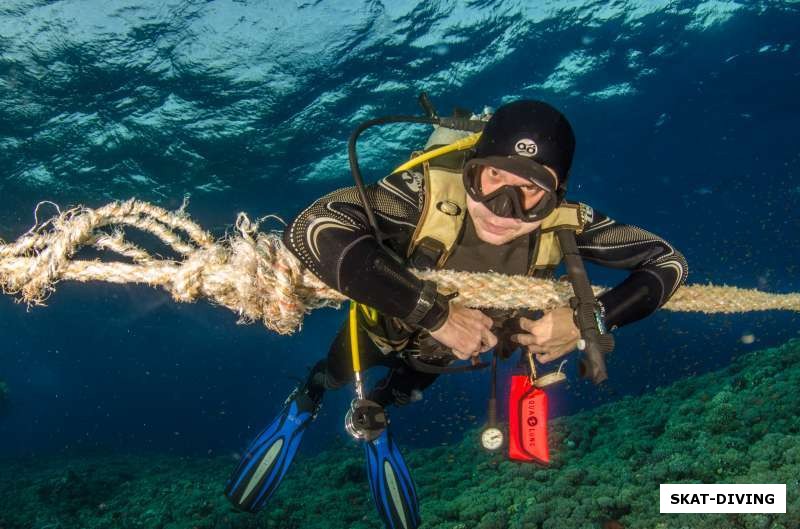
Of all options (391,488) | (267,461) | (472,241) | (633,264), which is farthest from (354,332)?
(267,461)

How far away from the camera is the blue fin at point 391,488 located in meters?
4.75

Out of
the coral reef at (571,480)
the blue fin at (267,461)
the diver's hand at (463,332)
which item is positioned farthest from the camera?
the coral reef at (571,480)

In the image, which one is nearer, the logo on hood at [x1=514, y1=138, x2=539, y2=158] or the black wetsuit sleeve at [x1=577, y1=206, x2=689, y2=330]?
the logo on hood at [x1=514, y1=138, x2=539, y2=158]

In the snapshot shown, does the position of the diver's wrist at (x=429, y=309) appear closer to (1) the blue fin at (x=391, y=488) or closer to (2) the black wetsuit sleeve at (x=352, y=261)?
(2) the black wetsuit sleeve at (x=352, y=261)

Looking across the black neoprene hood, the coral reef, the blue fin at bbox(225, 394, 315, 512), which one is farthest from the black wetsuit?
the coral reef

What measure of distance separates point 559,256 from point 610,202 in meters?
21.4

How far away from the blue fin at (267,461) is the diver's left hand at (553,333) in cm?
335

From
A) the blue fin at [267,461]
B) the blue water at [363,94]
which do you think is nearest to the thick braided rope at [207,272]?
the blue fin at [267,461]

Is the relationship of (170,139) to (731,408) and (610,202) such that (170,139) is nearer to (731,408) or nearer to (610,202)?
(731,408)

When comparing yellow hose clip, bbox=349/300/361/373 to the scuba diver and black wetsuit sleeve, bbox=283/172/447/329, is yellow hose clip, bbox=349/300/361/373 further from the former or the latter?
black wetsuit sleeve, bbox=283/172/447/329

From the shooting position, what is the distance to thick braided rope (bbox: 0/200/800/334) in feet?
7.55

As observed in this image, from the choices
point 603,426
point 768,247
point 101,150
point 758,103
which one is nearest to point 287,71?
point 101,150

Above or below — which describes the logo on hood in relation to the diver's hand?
above

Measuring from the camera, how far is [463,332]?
242 cm
